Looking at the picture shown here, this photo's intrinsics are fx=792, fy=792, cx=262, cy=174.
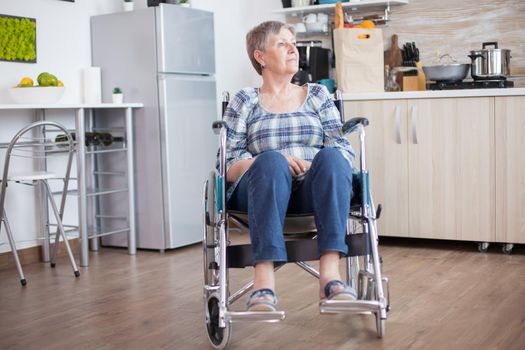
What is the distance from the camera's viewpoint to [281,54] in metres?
2.90

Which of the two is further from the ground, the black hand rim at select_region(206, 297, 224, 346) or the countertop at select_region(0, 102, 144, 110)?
the countertop at select_region(0, 102, 144, 110)

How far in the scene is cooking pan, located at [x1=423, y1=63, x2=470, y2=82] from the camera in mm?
4395

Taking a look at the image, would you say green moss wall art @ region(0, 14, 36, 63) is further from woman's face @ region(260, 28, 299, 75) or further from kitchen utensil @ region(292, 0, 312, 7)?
woman's face @ region(260, 28, 299, 75)

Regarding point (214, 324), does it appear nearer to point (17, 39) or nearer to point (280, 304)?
point (280, 304)

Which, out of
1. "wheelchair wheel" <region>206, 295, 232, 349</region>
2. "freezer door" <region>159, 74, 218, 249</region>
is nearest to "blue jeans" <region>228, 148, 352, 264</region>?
"wheelchair wheel" <region>206, 295, 232, 349</region>

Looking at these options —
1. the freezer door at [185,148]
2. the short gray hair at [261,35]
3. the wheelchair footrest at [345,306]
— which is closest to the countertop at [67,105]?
the freezer door at [185,148]

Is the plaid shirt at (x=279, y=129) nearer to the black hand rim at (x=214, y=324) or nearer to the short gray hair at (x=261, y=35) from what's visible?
the short gray hair at (x=261, y=35)

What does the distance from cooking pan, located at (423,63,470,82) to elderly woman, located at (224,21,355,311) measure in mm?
1659

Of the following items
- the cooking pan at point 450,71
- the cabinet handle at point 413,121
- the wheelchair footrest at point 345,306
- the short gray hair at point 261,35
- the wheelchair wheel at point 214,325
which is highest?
the short gray hair at point 261,35

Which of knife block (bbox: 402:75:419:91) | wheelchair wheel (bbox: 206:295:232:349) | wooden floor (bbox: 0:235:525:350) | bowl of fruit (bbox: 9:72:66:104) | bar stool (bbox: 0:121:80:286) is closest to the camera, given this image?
wheelchair wheel (bbox: 206:295:232:349)

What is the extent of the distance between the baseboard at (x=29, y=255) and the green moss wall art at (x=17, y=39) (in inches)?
40.9

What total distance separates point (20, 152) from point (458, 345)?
273cm

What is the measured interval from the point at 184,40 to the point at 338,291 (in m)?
2.62

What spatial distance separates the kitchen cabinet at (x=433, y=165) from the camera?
14.1ft
